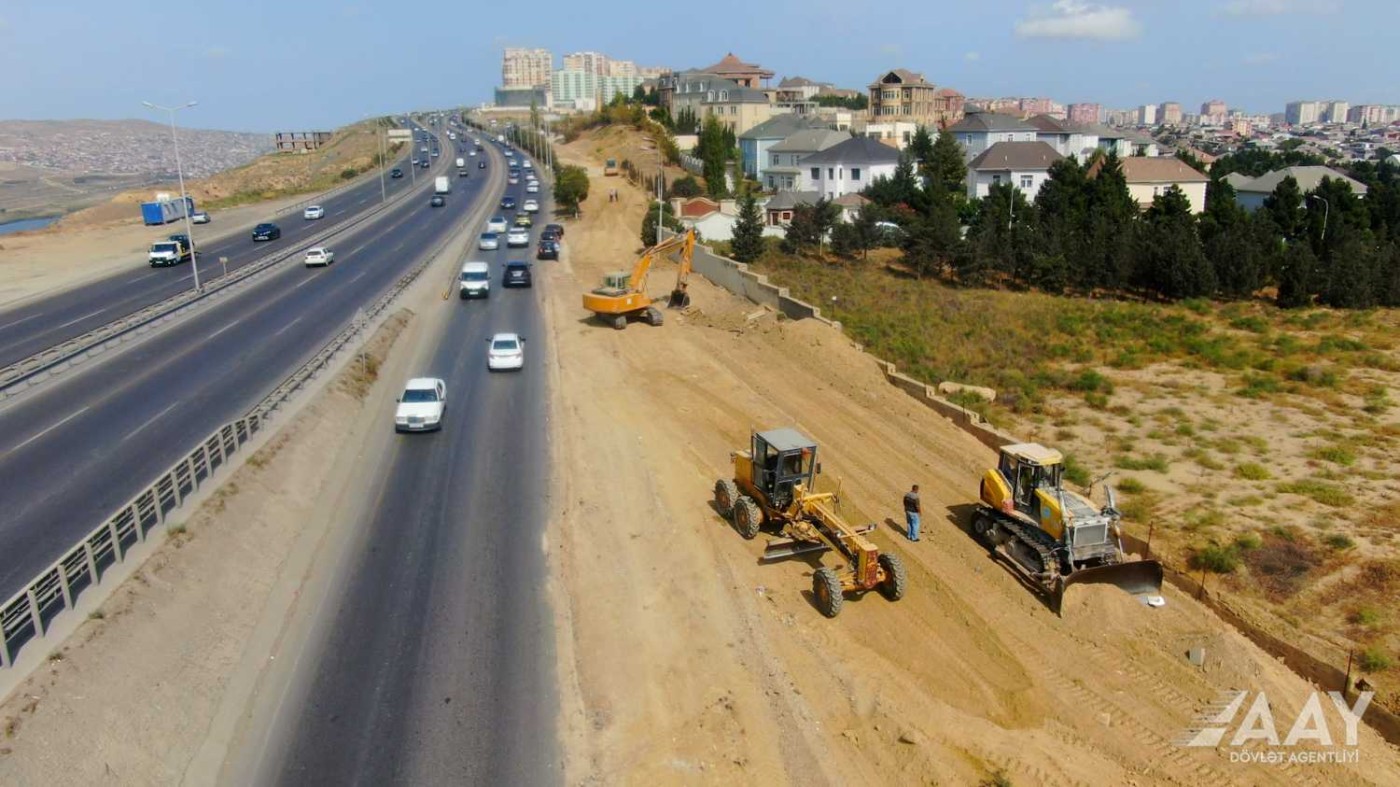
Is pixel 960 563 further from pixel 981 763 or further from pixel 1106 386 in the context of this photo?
pixel 1106 386

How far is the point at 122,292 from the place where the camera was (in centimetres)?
4369

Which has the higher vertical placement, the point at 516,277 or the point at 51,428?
the point at 516,277

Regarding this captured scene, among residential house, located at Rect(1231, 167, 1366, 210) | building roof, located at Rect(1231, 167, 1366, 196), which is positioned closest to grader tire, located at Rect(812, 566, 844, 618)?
residential house, located at Rect(1231, 167, 1366, 210)

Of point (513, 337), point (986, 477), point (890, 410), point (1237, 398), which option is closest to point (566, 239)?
point (513, 337)

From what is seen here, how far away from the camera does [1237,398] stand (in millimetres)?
32500

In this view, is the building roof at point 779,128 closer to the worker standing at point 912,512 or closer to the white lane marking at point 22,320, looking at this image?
the white lane marking at point 22,320

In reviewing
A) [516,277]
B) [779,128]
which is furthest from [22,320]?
[779,128]

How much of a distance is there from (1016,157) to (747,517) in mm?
70509

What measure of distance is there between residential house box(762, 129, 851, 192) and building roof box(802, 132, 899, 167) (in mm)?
1616

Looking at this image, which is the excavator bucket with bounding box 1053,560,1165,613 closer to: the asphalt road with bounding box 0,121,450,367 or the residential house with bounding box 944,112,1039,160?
the asphalt road with bounding box 0,121,450,367

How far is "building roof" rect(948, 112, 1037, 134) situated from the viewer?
335 ft

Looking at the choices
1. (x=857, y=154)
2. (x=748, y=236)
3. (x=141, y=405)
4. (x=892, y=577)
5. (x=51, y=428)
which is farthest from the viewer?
(x=857, y=154)

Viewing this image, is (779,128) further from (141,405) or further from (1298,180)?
(141,405)

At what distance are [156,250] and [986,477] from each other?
157 feet
